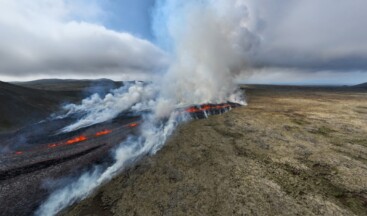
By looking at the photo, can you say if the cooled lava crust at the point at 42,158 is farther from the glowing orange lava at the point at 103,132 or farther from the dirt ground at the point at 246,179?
A: the dirt ground at the point at 246,179

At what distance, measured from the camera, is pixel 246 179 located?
20.0m

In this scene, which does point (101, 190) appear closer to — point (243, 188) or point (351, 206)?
point (243, 188)

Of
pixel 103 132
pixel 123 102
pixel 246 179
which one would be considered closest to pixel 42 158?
pixel 103 132

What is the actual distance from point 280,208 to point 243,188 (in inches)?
128

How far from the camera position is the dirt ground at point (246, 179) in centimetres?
1639

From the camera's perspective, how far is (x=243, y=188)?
731 inches

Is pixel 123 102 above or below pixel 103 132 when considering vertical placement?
above

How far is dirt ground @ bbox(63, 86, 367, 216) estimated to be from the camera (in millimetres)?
16391

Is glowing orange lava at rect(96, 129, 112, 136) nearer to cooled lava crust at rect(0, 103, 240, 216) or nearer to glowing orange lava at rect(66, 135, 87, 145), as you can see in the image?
cooled lava crust at rect(0, 103, 240, 216)

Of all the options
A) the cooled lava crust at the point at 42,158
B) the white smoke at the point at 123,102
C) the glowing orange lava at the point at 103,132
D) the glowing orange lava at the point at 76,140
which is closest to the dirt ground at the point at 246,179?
the cooled lava crust at the point at 42,158

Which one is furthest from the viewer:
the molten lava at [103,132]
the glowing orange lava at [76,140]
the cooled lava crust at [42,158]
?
the molten lava at [103,132]

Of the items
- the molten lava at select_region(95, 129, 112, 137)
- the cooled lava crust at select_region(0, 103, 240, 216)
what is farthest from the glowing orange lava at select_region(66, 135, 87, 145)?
the molten lava at select_region(95, 129, 112, 137)

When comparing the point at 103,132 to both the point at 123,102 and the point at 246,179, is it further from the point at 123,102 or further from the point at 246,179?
the point at 123,102

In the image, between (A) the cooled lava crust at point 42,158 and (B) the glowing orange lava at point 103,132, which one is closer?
(A) the cooled lava crust at point 42,158
